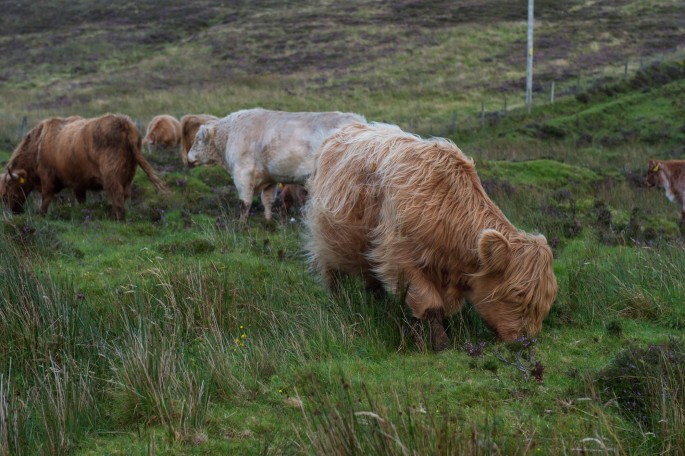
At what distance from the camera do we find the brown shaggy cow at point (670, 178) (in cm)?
1355

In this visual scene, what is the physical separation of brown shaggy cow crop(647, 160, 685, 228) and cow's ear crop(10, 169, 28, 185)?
1119cm

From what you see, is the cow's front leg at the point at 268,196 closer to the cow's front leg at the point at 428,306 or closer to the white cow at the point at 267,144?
the white cow at the point at 267,144

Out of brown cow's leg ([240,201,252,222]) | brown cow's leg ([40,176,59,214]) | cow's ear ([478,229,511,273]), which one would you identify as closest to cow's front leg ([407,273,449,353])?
cow's ear ([478,229,511,273])

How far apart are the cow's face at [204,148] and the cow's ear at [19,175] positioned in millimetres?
2637

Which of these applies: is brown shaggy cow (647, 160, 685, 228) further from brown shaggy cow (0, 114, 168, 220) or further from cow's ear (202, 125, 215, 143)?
brown shaggy cow (0, 114, 168, 220)

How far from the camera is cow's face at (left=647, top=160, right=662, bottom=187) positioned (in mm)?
14024

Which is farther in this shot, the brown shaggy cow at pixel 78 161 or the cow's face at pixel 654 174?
the cow's face at pixel 654 174

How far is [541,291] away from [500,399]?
3.81 feet

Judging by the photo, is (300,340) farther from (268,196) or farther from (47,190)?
(47,190)

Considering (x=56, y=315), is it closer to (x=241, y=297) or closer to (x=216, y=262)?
(x=241, y=297)

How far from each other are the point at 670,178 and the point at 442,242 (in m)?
9.80

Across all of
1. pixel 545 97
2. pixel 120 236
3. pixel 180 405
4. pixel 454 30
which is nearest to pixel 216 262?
pixel 120 236

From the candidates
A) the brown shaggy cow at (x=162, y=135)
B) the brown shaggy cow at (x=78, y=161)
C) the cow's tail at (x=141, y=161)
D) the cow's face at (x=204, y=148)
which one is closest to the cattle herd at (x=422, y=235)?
the cow's tail at (x=141, y=161)

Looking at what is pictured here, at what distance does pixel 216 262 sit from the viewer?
790cm
